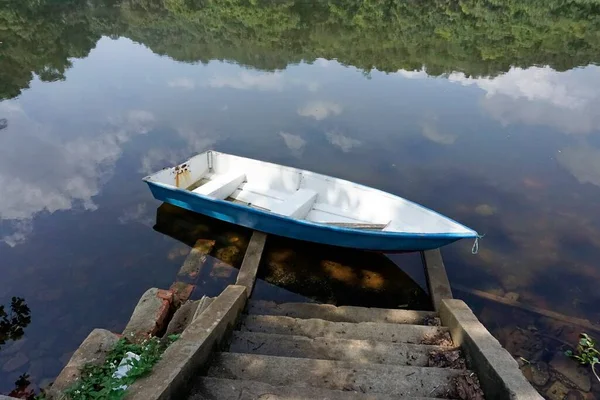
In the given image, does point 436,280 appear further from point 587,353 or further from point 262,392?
point 262,392

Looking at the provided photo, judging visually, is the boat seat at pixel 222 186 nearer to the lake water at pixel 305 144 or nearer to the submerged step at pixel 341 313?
the lake water at pixel 305 144

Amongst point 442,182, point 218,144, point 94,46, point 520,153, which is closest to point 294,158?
point 218,144

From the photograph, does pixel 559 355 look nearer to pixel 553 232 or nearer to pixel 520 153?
pixel 553 232

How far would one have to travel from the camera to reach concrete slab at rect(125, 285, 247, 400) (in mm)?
3145

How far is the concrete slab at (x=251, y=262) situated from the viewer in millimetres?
6570

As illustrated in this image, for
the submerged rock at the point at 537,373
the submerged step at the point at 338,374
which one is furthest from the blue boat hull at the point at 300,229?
the submerged step at the point at 338,374

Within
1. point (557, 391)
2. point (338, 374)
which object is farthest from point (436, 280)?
→ point (338, 374)

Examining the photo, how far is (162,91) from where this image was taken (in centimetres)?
1622

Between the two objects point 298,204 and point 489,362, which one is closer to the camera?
point 489,362

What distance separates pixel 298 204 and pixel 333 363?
4287 mm

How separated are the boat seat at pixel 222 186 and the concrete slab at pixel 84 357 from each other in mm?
3866

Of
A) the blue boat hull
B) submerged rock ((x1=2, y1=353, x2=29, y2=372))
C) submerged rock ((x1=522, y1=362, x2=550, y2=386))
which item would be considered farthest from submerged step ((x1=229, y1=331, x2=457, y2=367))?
submerged rock ((x1=2, y1=353, x2=29, y2=372))

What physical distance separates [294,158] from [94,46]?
17228mm

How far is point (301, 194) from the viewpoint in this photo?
8.47 metres
